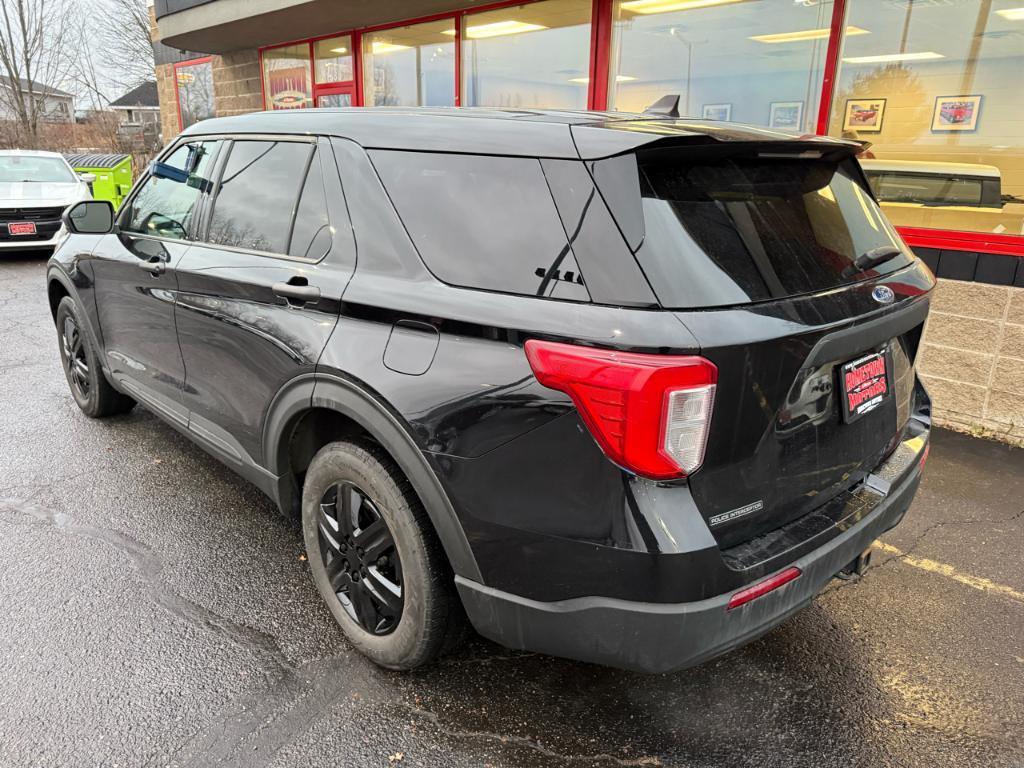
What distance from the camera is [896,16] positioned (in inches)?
208

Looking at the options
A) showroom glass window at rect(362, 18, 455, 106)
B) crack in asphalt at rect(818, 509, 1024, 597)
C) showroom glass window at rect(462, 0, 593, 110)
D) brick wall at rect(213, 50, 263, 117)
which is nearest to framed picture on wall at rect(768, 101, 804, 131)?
showroom glass window at rect(462, 0, 593, 110)

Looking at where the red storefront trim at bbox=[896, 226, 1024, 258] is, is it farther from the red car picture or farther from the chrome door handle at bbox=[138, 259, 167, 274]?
the chrome door handle at bbox=[138, 259, 167, 274]

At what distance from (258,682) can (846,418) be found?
2075 mm

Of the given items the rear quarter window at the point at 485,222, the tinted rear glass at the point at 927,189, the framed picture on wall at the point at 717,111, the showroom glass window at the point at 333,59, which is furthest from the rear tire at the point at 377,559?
the showroom glass window at the point at 333,59

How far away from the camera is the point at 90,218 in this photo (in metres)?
3.98

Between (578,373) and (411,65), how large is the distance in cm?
878

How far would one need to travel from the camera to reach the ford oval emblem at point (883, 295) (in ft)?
7.13

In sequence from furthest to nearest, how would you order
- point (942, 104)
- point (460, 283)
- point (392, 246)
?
1. point (942, 104)
2. point (392, 246)
3. point (460, 283)

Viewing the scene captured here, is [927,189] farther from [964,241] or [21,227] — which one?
[21,227]

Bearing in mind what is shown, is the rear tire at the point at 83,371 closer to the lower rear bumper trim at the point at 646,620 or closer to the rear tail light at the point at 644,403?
the lower rear bumper trim at the point at 646,620

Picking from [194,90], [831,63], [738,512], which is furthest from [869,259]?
[194,90]

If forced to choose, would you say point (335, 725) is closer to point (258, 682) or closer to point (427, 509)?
point (258, 682)

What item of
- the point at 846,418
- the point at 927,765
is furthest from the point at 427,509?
the point at 927,765

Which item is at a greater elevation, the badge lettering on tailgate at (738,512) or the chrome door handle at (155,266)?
the chrome door handle at (155,266)
